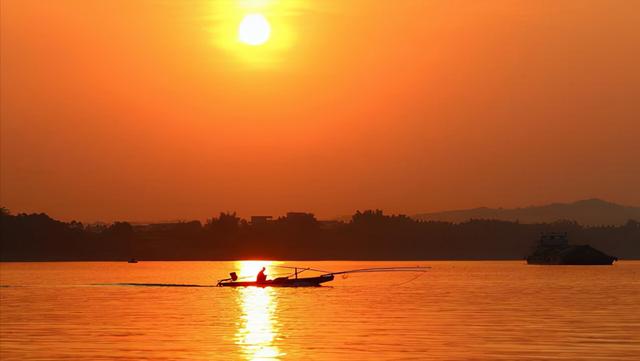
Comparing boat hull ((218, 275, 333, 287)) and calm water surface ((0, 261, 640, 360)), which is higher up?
boat hull ((218, 275, 333, 287))

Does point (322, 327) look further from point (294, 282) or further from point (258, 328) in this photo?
point (294, 282)

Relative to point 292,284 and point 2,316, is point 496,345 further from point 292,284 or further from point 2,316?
point 292,284

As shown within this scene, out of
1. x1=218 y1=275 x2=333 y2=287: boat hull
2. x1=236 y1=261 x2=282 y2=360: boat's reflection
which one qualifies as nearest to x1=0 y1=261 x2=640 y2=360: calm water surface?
x1=236 y1=261 x2=282 y2=360: boat's reflection

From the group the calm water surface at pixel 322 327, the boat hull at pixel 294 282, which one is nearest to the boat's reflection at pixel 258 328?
the calm water surface at pixel 322 327

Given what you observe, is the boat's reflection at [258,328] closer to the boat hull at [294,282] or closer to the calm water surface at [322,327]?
the calm water surface at [322,327]

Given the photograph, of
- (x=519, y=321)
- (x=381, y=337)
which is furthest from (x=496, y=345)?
(x=519, y=321)

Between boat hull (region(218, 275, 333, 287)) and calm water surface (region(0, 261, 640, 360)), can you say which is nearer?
calm water surface (region(0, 261, 640, 360))

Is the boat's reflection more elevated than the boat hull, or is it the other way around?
the boat hull

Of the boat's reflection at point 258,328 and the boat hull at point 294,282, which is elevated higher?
the boat hull at point 294,282

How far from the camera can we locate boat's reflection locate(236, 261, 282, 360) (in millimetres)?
60938

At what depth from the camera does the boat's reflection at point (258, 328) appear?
200ft

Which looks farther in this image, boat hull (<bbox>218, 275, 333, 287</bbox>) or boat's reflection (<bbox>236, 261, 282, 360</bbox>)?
boat hull (<bbox>218, 275, 333, 287</bbox>)

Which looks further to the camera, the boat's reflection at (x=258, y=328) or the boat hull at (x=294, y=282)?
the boat hull at (x=294, y=282)

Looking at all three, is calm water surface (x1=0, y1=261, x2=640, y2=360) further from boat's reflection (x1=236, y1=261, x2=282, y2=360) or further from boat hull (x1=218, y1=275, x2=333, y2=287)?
boat hull (x1=218, y1=275, x2=333, y2=287)
